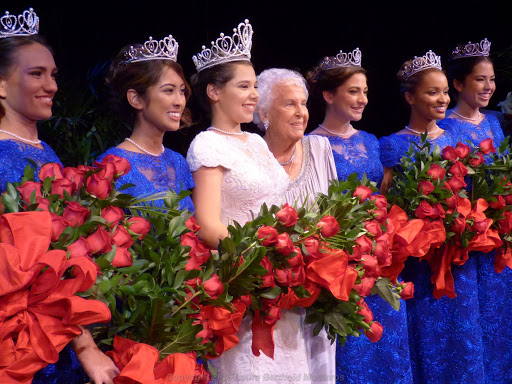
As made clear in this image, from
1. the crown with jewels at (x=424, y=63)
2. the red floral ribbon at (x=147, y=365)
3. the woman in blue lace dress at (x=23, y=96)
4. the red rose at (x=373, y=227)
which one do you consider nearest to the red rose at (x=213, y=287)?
the red floral ribbon at (x=147, y=365)

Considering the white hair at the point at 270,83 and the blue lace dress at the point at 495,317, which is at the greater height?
the white hair at the point at 270,83

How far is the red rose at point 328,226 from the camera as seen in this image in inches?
77.4

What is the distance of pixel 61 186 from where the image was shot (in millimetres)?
1590

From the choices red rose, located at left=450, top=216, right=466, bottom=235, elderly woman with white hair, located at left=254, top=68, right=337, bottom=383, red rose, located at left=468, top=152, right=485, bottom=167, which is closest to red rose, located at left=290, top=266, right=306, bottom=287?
elderly woman with white hair, located at left=254, top=68, right=337, bottom=383

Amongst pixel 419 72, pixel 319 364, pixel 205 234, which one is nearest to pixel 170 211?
pixel 205 234

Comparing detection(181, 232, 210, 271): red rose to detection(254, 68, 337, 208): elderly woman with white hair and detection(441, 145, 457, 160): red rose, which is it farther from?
detection(441, 145, 457, 160): red rose

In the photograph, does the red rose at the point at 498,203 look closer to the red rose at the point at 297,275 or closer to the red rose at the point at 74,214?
the red rose at the point at 297,275

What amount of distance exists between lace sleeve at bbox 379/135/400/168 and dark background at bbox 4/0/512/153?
51cm

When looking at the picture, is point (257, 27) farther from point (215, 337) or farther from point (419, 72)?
point (215, 337)

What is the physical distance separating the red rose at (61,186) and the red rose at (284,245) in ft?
1.91

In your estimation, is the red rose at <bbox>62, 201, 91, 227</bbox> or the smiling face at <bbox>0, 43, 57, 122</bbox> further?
the smiling face at <bbox>0, 43, 57, 122</bbox>

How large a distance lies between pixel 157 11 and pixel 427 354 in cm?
223

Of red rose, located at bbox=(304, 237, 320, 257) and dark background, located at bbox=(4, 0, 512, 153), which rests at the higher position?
dark background, located at bbox=(4, 0, 512, 153)

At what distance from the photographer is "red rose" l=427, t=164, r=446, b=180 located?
107 inches
